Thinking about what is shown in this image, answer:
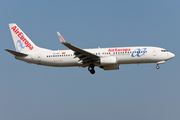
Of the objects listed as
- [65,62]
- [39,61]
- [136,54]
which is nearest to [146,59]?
[136,54]

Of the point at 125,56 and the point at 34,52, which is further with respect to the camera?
the point at 34,52

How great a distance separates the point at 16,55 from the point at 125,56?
58.2ft

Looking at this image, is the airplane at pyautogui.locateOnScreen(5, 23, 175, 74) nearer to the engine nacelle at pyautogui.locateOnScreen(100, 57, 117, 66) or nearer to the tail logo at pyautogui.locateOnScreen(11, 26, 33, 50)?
the engine nacelle at pyautogui.locateOnScreen(100, 57, 117, 66)

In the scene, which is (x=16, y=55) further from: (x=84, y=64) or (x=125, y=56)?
(x=125, y=56)

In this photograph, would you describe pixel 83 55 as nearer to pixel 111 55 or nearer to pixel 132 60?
pixel 111 55

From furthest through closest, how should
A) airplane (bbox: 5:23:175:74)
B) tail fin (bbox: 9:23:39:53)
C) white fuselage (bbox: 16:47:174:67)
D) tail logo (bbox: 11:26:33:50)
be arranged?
tail logo (bbox: 11:26:33:50)
tail fin (bbox: 9:23:39:53)
white fuselage (bbox: 16:47:174:67)
airplane (bbox: 5:23:175:74)

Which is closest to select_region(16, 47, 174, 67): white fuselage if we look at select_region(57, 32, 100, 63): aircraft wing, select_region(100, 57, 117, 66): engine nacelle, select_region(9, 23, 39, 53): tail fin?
select_region(100, 57, 117, 66): engine nacelle

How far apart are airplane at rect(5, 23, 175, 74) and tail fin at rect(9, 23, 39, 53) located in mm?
477

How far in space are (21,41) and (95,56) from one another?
45.9ft

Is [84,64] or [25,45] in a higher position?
[25,45]

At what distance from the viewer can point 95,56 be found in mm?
48031

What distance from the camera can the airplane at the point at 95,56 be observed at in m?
48.0

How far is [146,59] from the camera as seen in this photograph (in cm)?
4831

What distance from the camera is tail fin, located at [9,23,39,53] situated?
52469 millimetres
